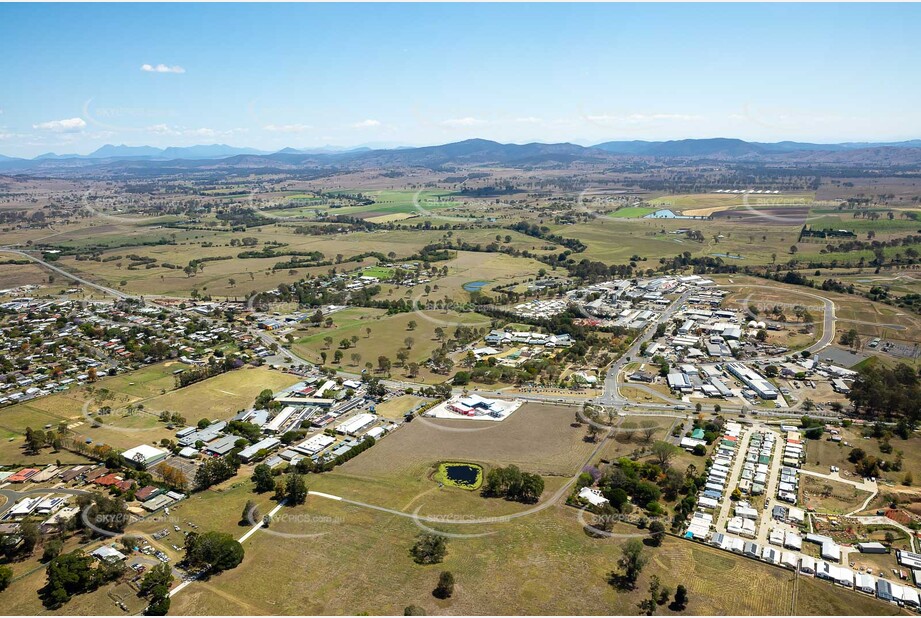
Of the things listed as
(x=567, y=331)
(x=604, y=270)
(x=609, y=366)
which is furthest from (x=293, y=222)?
(x=609, y=366)

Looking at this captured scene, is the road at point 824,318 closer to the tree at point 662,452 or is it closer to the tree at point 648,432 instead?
the tree at point 648,432

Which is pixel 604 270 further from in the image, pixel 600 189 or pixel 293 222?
pixel 600 189

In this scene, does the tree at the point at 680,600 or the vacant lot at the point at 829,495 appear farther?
the vacant lot at the point at 829,495

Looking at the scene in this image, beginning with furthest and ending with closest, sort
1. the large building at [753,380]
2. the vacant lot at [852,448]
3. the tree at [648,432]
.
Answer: the large building at [753,380]
the tree at [648,432]
the vacant lot at [852,448]

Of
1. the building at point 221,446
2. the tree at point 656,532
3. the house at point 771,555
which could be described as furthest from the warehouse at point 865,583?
the building at point 221,446

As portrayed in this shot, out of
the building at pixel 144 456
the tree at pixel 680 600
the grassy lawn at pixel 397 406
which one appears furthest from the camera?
the grassy lawn at pixel 397 406

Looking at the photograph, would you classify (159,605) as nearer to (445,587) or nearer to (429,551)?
(429,551)

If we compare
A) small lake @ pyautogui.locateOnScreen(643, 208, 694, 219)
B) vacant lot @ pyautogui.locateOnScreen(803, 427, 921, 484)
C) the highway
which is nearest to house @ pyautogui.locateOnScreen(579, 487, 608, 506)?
the highway

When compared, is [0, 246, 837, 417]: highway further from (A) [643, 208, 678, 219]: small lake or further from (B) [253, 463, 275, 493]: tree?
(A) [643, 208, 678, 219]: small lake
